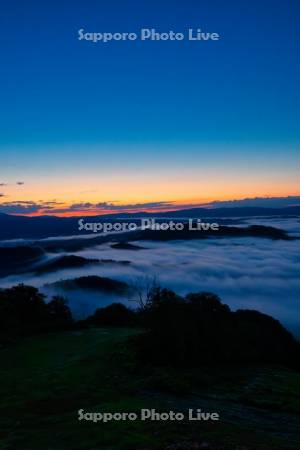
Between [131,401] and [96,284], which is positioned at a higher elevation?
[131,401]

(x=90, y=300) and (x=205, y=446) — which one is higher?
(x=205, y=446)

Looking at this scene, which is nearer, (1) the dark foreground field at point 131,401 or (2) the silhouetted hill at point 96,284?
(1) the dark foreground field at point 131,401

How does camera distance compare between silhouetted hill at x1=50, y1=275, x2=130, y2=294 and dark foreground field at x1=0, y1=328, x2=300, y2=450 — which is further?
silhouetted hill at x1=50, y1=275, x2=130, y2=294

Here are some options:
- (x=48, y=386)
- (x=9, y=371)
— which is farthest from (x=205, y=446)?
(x=9, y=371)

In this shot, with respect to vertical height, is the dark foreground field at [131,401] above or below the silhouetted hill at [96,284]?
above

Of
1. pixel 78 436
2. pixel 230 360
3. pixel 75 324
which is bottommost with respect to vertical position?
pixel 75 324

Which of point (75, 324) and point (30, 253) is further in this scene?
point (30, 253)

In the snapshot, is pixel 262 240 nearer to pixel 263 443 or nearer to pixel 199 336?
pixel 199 336

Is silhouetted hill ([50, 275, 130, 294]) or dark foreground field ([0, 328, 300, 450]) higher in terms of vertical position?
dark foreground field ([0, 328, 300, 450])
